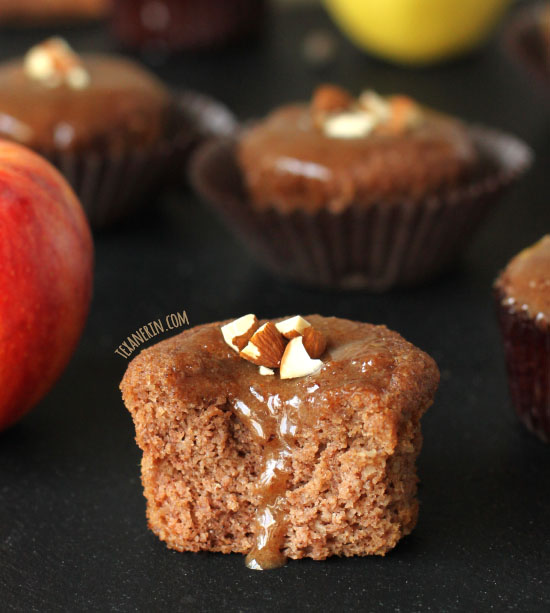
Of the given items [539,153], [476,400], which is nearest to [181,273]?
[476,400]

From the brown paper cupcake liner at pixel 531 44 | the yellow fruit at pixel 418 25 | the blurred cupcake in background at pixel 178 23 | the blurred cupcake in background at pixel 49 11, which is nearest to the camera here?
the brown paper cupcake liner at pixel 531 44

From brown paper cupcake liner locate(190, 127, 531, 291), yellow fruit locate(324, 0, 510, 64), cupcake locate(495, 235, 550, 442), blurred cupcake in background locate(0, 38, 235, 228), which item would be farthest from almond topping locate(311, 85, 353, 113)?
yellow fruit locate(324, 0, 510, 64)

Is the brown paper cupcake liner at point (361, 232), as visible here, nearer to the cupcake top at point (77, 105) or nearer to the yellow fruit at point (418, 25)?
the cupcake top at point (77, 105)

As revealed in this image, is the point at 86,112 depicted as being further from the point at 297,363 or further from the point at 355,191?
the point at 297,363

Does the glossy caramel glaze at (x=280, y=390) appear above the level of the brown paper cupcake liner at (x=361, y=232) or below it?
above

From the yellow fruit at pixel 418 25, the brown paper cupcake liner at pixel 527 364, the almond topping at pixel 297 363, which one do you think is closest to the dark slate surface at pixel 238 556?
the brown paper cupcake liner at pixel 527 364

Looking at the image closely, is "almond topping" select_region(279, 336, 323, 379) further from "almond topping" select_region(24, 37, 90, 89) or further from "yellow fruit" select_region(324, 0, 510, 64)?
"yellow fruit" select_region(324, 0, 510, 64)

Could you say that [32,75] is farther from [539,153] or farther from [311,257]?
[539,153]

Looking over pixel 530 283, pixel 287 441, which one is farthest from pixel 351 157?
pixel 287 441
